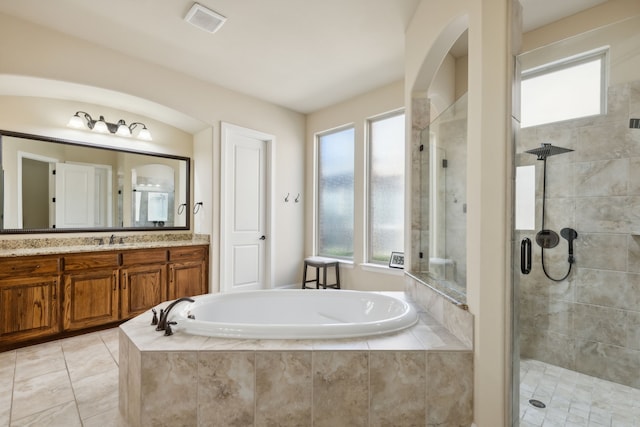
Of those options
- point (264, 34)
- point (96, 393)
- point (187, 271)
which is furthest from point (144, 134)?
point (96, 393)

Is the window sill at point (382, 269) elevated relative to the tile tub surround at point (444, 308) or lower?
lower

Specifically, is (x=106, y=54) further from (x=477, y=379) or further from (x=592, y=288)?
(x=592, y=288)

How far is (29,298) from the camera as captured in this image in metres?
2.49

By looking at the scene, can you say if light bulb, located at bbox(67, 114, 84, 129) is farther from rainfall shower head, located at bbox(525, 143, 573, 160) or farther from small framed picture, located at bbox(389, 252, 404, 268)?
rainfall shower head, located at bbox(525, 143, 573, 160)

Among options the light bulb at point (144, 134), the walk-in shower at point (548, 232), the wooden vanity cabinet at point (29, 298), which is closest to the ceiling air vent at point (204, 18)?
the light bulb at point (144, 134)

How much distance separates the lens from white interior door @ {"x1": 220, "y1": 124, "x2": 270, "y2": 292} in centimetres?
371

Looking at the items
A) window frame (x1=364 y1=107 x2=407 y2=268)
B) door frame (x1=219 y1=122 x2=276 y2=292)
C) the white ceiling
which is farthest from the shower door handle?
door frame (x1=219 y1=122 x2=276 y2=292)

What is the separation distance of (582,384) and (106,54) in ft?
14.3

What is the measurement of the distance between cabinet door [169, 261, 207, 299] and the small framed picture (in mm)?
2172

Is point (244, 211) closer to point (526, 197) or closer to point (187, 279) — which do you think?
point (187, 279)

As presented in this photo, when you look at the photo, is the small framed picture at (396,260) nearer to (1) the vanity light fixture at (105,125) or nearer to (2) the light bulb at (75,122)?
(1) the vanity light fixture at (105,125)

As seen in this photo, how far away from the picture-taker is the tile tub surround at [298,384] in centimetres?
142

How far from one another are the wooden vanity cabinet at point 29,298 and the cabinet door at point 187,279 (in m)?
0.96

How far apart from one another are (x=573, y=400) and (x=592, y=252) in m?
0.87
